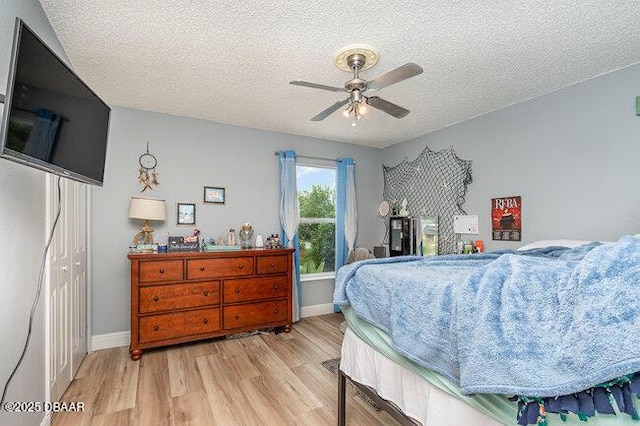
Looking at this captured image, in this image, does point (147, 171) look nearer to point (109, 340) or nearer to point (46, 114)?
point (109, 340)

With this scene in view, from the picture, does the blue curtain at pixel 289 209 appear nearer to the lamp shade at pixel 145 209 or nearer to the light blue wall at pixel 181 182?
the light blue wall at pixel 181 182

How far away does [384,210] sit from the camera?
458 cm

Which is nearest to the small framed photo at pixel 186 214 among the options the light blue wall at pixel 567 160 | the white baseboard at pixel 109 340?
the white baseboard at pixel 109 340

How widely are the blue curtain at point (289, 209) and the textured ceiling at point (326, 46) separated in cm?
102

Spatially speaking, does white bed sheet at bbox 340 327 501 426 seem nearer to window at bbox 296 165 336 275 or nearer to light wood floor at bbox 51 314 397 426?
light wood floor at bbox 51 314 397 426

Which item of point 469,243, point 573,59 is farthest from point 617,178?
point 469,243

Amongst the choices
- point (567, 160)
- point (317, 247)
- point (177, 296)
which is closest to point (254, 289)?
point (177, 296)

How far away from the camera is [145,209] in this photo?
9.90 ft

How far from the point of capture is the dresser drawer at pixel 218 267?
305 centimetres

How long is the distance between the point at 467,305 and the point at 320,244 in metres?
3.56

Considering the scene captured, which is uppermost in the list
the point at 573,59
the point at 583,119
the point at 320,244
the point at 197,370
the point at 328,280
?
the point at 573,59

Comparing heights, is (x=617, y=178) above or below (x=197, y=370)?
above

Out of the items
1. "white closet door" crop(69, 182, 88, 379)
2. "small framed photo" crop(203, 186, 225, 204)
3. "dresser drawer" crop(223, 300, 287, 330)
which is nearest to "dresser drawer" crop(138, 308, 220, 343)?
"dresser drawer" crop(223, 300, 287, 330)

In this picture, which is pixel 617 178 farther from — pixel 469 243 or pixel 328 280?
pixel 328 280
